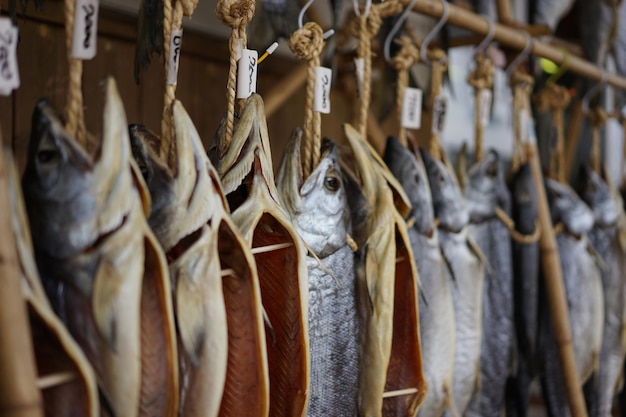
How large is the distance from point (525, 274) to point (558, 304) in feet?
0.44

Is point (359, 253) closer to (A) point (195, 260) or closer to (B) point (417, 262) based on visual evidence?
(B) point (417, 262)

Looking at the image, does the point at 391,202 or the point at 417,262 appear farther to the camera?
the point at 417,262

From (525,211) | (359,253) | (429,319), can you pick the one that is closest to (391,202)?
(359,253)

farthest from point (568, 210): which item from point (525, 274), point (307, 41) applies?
point (307, 41)

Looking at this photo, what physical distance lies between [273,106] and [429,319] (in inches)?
28.7

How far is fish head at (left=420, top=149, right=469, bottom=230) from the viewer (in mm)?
1708

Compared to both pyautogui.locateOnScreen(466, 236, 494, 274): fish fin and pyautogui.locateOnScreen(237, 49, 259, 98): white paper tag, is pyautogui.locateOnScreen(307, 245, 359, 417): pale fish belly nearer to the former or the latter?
pyautogui.locateOnScreen(237, 49, 259, 98): white paper tag

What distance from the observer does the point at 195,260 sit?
100 cm

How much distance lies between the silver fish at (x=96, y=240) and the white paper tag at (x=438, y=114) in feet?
3.39

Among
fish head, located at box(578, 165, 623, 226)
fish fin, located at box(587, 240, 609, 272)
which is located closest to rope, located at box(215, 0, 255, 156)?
fish fin, located at box(587, 240, 609, 272)

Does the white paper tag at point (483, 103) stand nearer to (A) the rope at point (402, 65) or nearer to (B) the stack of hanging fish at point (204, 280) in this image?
(A) the rope at point (402, 65)

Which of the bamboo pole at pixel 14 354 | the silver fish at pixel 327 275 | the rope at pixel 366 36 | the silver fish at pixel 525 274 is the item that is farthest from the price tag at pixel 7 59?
the silver fish at pixel 525 274

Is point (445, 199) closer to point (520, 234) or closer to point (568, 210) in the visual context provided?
point (520, 234)

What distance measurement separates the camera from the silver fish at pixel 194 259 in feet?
3.25
